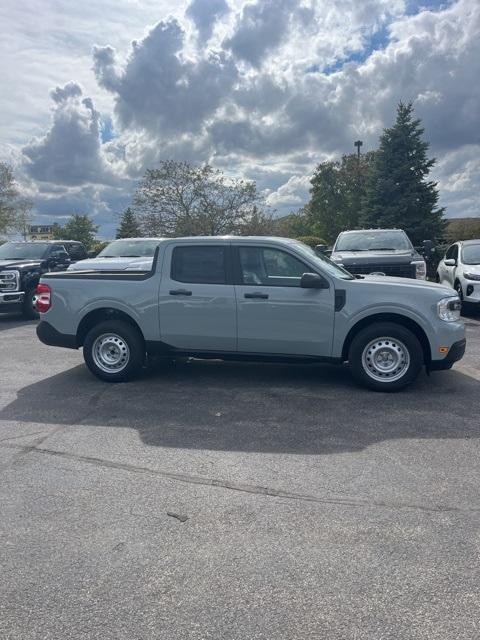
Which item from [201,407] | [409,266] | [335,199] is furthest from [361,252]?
[335,199]

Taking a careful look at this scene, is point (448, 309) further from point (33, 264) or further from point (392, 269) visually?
point (33, 264)

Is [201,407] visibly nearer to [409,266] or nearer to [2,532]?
[2,532]

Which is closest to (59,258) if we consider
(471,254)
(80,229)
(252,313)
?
(252,313)

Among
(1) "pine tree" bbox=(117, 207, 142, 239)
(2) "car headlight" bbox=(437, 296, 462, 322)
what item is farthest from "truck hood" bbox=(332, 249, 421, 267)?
(1) "pine tree" bbox=(117, 207, 142, 239)

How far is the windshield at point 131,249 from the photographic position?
1285cm

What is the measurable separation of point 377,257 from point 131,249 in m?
5.70

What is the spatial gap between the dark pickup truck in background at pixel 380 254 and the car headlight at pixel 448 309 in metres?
4.17

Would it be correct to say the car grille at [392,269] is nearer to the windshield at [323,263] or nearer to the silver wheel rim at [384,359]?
the windshield at [323,263]

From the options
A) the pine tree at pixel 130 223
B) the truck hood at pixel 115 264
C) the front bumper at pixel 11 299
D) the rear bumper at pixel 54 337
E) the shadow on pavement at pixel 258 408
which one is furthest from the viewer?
the pine tree at pixel 130 223

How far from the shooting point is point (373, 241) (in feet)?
41.9

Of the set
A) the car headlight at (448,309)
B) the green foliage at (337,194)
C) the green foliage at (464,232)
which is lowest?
the car headlight at (448,309)

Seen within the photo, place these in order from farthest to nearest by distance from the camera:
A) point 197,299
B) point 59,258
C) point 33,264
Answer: point 59,258 < point 33,264 < point 197,299

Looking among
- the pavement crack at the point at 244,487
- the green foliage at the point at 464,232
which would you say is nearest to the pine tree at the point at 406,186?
the green foliage at the point at 464,232

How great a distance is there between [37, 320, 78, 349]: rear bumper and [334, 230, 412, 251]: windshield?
7333 millimetres
